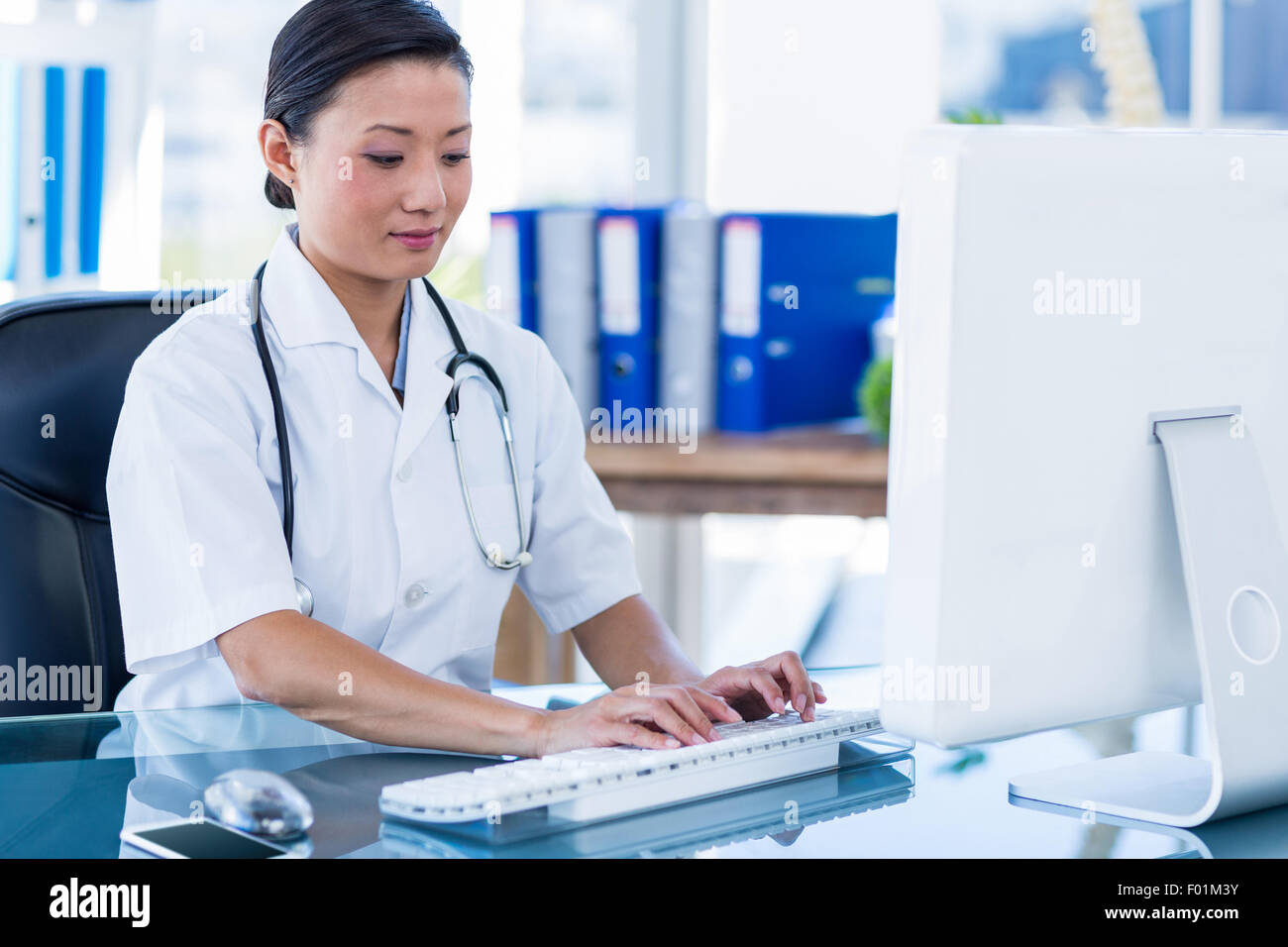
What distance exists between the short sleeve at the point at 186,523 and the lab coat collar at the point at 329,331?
0.46 feet

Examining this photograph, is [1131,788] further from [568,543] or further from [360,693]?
[568,543]

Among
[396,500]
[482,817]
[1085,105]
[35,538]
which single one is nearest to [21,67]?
[35,538]

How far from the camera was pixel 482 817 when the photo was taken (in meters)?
0.90

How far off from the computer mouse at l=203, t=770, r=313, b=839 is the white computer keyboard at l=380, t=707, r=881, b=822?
0.21 feet

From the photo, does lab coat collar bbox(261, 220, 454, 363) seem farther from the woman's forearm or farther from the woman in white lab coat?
the woman's forearm

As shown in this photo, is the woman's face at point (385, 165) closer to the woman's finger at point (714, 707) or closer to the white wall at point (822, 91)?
the woman's finger at point (714, 707)

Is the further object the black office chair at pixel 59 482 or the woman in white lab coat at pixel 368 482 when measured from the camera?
the black office chair at pixel 59 482

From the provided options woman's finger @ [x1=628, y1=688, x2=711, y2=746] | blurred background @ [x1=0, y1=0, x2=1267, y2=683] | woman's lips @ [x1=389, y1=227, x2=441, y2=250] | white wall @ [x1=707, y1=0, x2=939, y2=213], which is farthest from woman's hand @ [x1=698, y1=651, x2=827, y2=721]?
white wall @ [x1=707, y1=0, x2=939, y2=213]

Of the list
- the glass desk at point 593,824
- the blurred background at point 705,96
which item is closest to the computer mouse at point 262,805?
the glass desk at point 593,824

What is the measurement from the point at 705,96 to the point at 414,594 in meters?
2.26

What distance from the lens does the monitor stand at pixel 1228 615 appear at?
0.93m

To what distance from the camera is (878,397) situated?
2.62 meters

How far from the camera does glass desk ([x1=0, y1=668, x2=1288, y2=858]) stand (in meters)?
0.88

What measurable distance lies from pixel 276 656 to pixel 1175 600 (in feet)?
2.33
